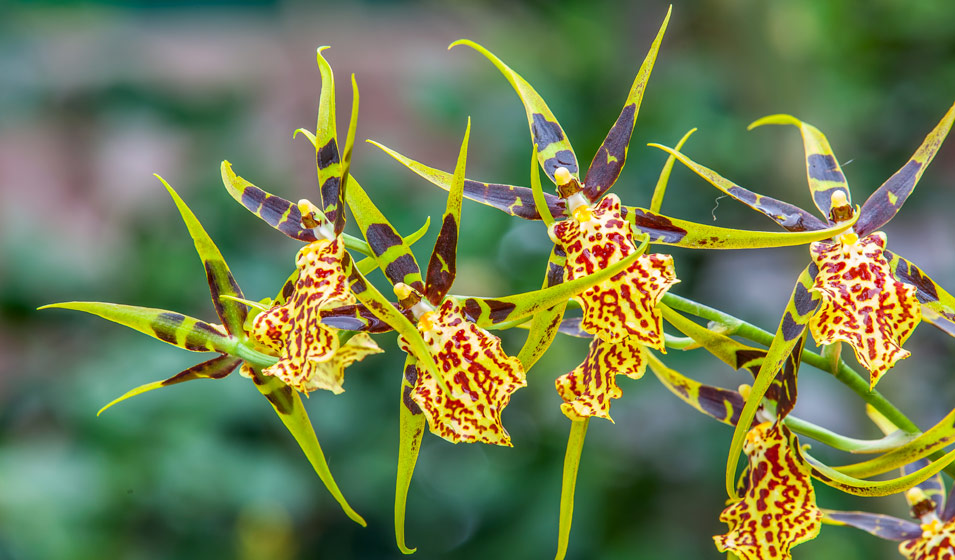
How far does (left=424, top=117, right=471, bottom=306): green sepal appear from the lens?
68 cm

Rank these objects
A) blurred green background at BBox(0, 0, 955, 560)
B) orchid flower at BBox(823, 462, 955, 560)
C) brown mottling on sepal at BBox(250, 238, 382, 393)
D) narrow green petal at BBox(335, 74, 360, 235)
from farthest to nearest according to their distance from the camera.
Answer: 1. blurred green background at BBox(0, 0, 955, 560)
2. orchid flower at BBox(823, 462, 955, 560)
3. brown mottling on sepal at BBox(250, 238, 382, 393)
4. narrow green petal at BBox(335, 74, 360, 235)

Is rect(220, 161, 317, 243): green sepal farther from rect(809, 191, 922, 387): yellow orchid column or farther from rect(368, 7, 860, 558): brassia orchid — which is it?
rect(809, 191, 922, 387): yellow orchid column

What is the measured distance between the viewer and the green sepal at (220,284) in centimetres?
78

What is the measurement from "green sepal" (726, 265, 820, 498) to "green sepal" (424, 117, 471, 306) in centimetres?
27

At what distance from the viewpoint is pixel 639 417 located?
2348mm

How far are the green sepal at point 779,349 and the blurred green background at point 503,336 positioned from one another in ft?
4.38

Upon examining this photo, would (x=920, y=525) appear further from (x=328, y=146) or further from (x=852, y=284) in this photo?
(x=328, y=146)

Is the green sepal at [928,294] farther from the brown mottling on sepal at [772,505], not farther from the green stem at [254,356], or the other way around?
the green stem at [254,356]

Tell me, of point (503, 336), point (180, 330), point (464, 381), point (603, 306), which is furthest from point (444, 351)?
point (503, 336)

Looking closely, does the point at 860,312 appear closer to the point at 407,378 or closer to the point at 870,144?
the point at 407,378

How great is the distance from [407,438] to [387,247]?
0.17 metres

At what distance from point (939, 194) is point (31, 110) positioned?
324 centimetres

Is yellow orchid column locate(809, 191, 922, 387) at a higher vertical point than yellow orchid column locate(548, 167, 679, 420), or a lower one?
higher

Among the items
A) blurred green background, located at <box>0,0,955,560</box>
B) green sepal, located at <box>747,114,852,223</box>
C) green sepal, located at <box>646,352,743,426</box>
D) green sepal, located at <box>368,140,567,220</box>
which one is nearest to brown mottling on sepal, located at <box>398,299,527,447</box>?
green sepal, located at <box>368,140,567,220</box>
